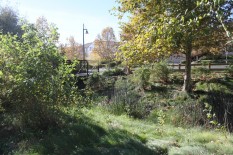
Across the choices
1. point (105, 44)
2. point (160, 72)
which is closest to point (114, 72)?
point (160, 72)

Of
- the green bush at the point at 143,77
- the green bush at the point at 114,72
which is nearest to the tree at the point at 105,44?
the green bush at the point at 114,72

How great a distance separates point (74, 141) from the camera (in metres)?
4.96

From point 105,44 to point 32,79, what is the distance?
38916mm

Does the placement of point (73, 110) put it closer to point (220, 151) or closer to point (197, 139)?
point (197, 139)

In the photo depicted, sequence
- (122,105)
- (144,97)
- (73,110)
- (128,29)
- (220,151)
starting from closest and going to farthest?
(220,151), (73,110), (122,105), (128,29), (144,97)

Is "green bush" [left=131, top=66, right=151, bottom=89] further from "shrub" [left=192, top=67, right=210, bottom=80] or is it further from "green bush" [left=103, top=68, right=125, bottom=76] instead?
"green bush" [left=103, top=68, right=125, bottom=76]

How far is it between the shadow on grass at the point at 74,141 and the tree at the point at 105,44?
34.6m

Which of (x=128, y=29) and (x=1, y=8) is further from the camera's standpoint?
(x=1, y=8)

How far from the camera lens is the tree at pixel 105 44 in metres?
42.0

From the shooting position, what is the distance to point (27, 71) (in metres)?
5.00

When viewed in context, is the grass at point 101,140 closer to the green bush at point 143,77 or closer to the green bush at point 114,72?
the green bush at point 143,77

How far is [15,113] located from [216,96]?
9.86 meters

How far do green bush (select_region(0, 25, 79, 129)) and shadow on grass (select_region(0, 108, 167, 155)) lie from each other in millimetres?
341

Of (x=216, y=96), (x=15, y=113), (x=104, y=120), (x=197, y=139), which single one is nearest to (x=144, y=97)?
(x=216, y=96)
